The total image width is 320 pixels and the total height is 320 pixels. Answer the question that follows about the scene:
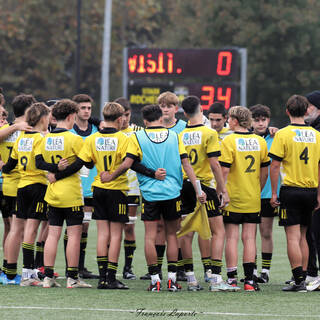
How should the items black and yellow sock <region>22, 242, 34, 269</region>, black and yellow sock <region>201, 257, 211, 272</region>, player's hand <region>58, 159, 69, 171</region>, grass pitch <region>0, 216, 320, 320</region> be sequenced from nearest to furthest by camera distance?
grass pitch <region>0, 216, 320, 320</region> → player's hand <region>58, 159, 69, 171</region> → black and yellow sock <region>22, 242, 34, 269</region> → black and yellow sock <region>201, 257, 211, 272</region>

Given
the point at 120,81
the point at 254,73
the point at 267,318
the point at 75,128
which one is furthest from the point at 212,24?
the point at 267,318

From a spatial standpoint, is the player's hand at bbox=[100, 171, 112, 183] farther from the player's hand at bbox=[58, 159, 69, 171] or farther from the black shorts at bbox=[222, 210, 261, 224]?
the black shorts at bbox=[222, 210, 261, 224]

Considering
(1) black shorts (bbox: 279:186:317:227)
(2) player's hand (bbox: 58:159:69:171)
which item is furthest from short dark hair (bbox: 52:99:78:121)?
(1) black shorts (bbox: 279:186:317:227)

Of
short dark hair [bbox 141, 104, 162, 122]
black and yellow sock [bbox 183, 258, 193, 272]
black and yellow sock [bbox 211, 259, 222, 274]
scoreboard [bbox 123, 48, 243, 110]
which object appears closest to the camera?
short dark hair [bbox 141, 104, 162, 122]

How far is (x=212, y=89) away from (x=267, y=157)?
1115 cm

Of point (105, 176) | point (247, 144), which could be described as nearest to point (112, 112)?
point (105, 176)

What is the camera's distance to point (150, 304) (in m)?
9.79

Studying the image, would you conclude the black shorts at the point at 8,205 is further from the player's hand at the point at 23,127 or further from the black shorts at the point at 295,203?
the black shorts at the point at 295,203

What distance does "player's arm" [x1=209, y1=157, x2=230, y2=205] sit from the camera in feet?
35.3

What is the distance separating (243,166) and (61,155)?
6.44ft

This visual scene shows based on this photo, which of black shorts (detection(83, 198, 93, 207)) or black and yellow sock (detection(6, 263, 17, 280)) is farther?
black shorts (detection(83, 198, 93, 207))

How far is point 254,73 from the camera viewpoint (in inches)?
1710

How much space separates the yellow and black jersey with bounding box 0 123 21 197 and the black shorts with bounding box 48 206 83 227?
0.78 metres

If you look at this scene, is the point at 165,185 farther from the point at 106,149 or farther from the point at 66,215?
the point at 66,215
